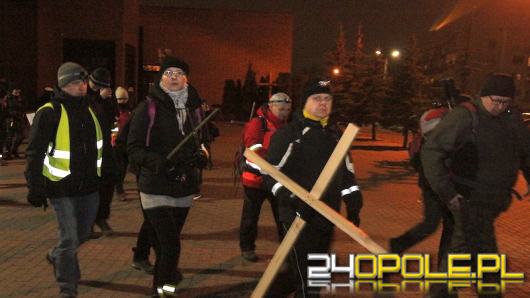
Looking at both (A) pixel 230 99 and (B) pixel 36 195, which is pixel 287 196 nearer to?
(B) pixel 36 195

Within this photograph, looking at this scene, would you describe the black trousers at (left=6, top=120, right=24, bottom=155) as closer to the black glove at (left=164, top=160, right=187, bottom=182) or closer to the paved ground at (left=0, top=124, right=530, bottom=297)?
the paved ground at (left=0, top=124, right=530, bottom=297)

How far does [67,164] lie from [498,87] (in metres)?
3.32

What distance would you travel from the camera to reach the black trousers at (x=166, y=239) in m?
4.66

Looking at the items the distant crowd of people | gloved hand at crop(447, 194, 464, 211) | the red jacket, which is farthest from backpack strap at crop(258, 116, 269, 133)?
gloved hand at crop(447, 194, 464, 211)

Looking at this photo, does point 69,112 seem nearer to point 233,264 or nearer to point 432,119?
point 233,264

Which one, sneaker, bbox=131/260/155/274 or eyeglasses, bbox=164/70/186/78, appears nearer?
eyeglasses, bbox=164/70/186/78

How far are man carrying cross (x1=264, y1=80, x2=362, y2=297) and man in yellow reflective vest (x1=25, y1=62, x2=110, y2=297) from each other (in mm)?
1614

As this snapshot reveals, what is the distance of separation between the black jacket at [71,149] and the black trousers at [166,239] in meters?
0.59

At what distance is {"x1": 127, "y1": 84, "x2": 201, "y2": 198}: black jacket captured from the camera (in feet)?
15.2

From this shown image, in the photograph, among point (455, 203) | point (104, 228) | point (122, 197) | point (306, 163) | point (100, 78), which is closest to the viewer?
point (306, 163)

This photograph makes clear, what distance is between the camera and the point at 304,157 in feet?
13.3

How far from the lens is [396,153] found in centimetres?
2212

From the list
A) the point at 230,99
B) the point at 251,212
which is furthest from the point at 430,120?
the point at 230,99

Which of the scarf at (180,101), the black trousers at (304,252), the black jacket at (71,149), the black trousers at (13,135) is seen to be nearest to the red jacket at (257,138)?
the scarf at (180,101)
